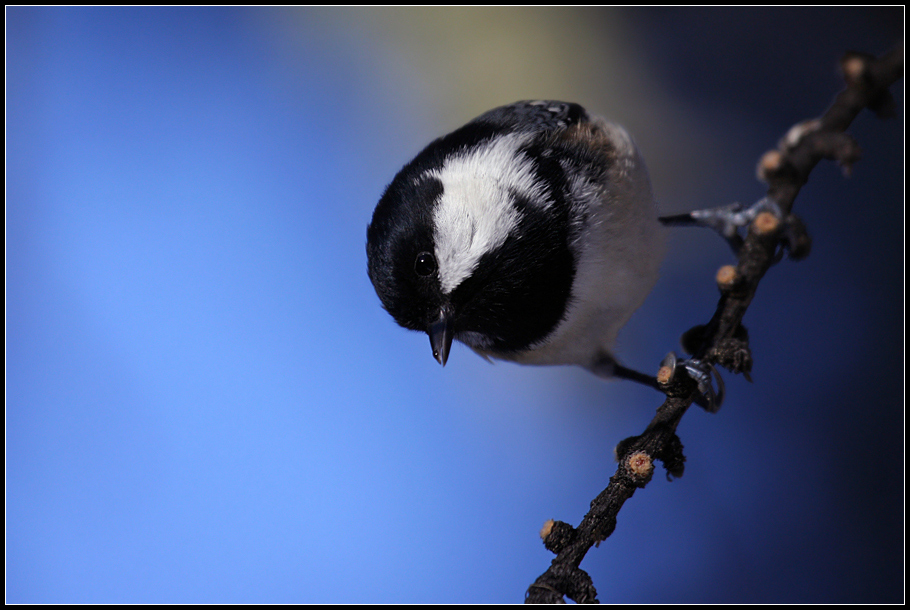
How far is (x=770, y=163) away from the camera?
1.71 feet

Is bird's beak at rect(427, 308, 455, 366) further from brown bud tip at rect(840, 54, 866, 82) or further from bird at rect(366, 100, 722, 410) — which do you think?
brown bud tip at rect(840, 54, 866, 82)

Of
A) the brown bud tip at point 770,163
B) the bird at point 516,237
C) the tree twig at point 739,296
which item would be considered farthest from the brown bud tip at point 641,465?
the brown bud tip at point 770,163

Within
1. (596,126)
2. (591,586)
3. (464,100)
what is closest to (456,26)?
(464,100)

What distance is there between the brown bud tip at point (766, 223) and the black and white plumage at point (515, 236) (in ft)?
1.09

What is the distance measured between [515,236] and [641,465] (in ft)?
1.16

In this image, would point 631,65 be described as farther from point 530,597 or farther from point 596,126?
point 530,597

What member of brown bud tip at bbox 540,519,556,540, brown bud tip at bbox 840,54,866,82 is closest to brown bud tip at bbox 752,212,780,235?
brown bud tip at bbox 840,54,866,82

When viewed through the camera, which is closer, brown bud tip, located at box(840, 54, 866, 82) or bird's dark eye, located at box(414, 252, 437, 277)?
brown bud tip, located at box(840, 54, 866, 82)

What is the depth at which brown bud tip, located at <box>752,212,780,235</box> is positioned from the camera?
1.72 ft

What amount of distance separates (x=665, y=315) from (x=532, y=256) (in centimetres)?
103

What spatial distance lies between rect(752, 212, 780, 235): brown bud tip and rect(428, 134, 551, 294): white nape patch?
13.8 inches

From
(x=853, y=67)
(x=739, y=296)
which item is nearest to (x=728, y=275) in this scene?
(x=739, y=296)

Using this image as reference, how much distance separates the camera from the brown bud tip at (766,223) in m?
0.52

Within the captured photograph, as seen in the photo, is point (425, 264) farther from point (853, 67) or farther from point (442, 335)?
point (853, 67)
